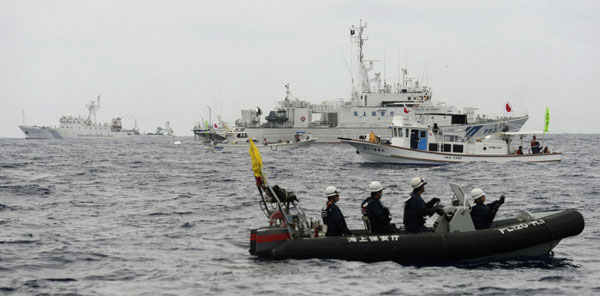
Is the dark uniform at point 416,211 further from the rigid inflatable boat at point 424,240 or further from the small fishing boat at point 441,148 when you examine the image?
the small fishing boat at point 441,148

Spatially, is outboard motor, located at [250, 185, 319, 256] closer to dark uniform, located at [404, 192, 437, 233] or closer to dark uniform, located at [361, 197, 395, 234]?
dark uniform, located at [361, 197, 395, 234]

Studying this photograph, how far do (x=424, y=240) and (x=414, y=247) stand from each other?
0.27 meters

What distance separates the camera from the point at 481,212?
1281 cm

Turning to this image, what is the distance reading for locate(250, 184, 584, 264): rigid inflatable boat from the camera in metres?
11.9

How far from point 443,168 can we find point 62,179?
74.6 feet

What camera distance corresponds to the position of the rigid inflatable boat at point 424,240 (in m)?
11.9

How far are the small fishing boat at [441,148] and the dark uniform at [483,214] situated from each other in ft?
89.9

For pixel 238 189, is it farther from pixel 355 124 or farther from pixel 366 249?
pixel 355 124

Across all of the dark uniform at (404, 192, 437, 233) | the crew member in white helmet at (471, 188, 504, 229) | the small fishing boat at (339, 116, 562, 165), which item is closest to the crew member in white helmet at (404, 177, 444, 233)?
the dark uniform at (404, 192, 437, 233)

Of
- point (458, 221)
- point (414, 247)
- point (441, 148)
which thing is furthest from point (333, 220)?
point (441, 148)

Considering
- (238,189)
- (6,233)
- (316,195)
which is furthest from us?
(238,189)

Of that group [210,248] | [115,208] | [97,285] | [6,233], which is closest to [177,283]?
[97,285]

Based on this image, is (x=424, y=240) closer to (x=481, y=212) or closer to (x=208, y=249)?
(x=481, y=212)

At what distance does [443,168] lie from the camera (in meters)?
37.7
